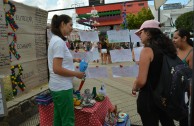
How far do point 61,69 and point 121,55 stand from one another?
3.97 feet

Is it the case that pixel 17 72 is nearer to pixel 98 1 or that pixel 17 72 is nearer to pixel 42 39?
pixel 42 39

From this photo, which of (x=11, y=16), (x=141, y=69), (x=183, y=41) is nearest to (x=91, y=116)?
(x=141, y=69)

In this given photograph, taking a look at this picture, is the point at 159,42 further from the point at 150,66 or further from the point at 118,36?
the point at 118,36

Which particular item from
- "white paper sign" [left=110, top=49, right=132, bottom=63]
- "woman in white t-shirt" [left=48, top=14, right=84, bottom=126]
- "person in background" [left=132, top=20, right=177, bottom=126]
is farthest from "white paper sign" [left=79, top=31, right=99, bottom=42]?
"person in background" [left=132, top=20, right=177, bottom=126]

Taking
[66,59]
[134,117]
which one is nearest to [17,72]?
[66,59]

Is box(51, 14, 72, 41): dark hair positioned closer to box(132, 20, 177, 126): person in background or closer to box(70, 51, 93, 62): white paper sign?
box(132, 20, 177, 126): person in background

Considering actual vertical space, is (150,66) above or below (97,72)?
above

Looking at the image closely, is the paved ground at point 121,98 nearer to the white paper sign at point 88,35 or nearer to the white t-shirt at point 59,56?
the white paper sign at point 88,35

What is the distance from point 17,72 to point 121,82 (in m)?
4.90

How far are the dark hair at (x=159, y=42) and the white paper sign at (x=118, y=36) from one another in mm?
1027

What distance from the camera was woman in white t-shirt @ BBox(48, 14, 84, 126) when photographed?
2311 mm

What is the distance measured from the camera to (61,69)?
230 centimetres

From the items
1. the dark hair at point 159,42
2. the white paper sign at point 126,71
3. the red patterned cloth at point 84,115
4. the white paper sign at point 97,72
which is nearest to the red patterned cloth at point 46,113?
the red patterned cloth at point 84,115

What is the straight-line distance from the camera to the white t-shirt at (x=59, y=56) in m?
2.31
